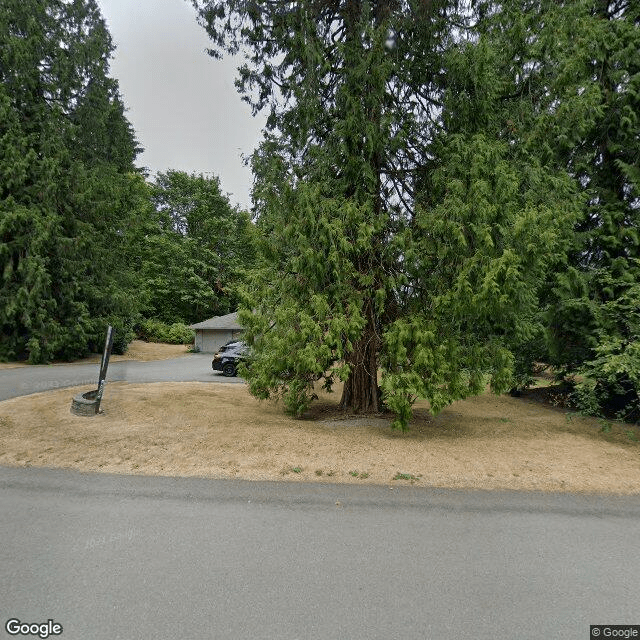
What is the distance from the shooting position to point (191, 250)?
37.9 m

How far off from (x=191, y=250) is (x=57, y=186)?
20221mm

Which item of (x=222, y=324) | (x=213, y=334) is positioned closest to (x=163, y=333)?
(x=213, y=334)

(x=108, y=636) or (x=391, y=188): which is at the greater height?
(x=391, y=188)

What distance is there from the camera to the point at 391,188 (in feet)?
24.3

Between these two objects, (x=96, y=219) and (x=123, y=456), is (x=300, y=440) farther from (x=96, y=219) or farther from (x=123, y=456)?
(x=96, y=219)

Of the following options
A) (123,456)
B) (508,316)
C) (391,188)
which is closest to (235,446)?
(123,456)

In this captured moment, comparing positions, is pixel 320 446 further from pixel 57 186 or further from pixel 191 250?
pixel 191 250

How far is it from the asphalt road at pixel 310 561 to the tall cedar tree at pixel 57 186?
1606 cm

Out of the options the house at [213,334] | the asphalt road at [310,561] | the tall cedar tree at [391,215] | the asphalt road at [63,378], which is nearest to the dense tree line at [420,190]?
the tall cedar tree at [391,215]

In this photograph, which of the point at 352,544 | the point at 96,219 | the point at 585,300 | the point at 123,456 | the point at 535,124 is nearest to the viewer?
the point at 352,544

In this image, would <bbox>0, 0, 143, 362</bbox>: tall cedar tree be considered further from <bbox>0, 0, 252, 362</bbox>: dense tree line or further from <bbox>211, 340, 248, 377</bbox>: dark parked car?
<bbox>211, 340, 248, 377</bbox>: dark parked car

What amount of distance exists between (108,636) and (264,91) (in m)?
8.85

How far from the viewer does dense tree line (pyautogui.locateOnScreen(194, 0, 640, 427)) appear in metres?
5.98

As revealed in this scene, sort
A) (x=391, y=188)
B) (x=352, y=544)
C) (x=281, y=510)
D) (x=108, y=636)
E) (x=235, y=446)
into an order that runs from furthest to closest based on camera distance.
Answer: (x=391, y=188) → (x=235, y=446) → (x=281, y=510) → (x=352, y=544) → (x=108, y=636)
